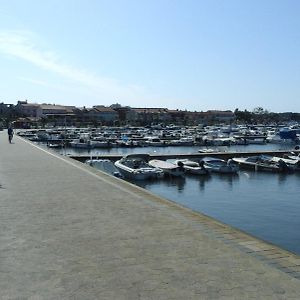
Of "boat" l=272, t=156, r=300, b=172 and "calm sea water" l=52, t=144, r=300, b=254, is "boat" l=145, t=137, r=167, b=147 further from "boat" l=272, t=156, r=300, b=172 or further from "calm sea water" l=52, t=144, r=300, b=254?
"calm sea water" l=52, t=144, r=300, b=254

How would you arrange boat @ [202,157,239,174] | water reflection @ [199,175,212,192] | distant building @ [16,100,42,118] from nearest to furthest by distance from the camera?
water reflection @ [199,175,212,192] → boat @ [202,157,239,174] → distant building @ [16,100,42,118]

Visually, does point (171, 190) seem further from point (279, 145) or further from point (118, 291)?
point (279, 145)

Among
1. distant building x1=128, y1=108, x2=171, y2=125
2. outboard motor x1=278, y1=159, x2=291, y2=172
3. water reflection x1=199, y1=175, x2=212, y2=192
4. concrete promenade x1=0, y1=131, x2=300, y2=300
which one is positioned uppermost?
distant building x1=128, y1=108, x2=171, y2=125

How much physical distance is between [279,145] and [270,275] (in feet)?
290

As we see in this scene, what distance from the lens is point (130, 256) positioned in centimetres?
730

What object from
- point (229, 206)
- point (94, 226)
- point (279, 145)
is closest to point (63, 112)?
point (279, 145)

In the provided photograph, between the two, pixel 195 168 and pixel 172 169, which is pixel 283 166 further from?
pixel 172 169

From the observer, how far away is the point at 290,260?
7.18 m

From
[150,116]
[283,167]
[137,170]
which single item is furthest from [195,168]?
[150,116]

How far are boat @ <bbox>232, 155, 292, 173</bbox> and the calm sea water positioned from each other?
175cm

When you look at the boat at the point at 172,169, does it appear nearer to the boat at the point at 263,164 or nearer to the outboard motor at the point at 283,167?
the boat at the point at 263,164

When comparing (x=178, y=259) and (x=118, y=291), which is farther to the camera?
(x=178, y=259)

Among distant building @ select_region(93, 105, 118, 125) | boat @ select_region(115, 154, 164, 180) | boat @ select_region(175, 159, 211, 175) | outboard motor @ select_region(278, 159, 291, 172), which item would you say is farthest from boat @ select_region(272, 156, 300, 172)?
distant building @ select_region(93, 105, 118, 125)

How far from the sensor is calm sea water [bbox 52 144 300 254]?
70.1 feet
